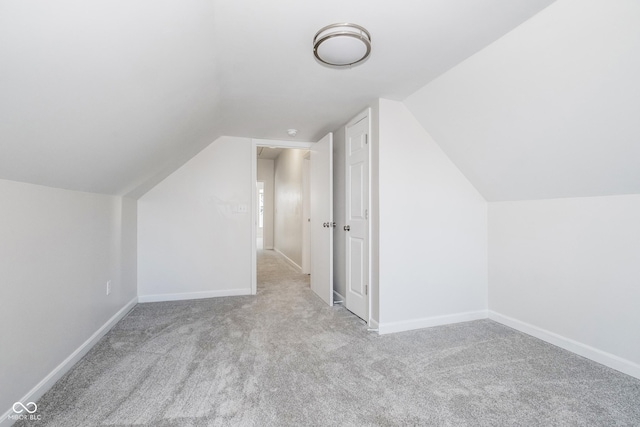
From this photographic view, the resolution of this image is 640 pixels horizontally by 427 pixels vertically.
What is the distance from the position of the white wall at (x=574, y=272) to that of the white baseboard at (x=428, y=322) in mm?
213

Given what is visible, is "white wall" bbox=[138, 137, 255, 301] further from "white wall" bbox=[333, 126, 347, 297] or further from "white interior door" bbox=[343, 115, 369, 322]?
"white interior door" bbox=[343, 115, 369, 322]

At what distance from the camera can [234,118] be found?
3.12 metres

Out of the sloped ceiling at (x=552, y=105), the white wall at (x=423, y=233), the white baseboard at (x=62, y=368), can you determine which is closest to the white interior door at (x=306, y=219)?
the white wall at (x=423, y=233)

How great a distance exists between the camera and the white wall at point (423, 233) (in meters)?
2.65

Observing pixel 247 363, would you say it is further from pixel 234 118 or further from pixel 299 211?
pixel 299 211

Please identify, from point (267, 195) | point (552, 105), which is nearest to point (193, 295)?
point (552, 105)

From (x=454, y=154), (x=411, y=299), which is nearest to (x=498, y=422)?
(x=411, y=299)

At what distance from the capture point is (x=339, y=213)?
3559mm

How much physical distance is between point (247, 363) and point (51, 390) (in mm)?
1102

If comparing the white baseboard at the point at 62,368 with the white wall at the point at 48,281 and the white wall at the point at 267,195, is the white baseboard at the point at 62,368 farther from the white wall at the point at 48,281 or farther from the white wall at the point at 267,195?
the white wall at the point at 267,195

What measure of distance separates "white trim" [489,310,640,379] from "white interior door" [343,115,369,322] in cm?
133

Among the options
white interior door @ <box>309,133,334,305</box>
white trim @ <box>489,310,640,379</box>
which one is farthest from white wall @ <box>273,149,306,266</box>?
white trim @ <box>489,310,640,379</box>

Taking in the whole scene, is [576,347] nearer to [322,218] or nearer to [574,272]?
[574,272]

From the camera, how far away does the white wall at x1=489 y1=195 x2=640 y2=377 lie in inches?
77.2
